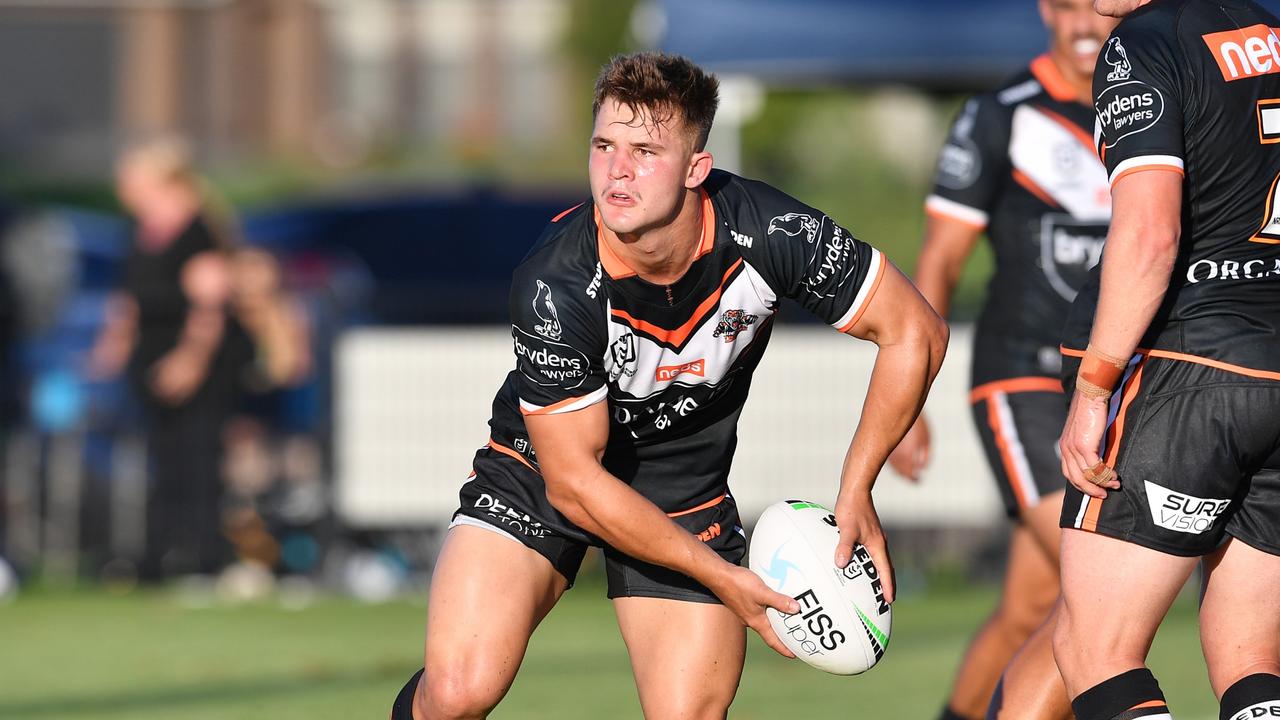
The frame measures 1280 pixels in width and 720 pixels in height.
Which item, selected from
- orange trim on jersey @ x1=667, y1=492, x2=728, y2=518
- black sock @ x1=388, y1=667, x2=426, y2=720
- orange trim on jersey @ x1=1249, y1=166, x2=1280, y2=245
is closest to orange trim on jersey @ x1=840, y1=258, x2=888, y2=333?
orange trim on jersey @ x1=667, y1=492, x2=728, y2=518

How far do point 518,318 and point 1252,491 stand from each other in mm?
1908

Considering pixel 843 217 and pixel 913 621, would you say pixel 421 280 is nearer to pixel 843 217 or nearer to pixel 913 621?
pixel 843 217

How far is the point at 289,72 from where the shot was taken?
2131 inches

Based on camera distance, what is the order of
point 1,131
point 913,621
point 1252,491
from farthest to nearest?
point 1,131, point 913,621, point 1252,491

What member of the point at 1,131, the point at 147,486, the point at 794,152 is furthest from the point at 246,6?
→ the point at 147,486

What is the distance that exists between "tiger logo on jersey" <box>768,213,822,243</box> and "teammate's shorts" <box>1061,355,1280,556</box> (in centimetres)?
92

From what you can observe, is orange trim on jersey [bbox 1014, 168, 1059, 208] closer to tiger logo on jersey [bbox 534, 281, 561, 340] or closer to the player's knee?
tiger logo on jersey [bbox 534, 281, 561, 340]

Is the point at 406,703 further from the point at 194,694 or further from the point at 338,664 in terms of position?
the point at 338,664

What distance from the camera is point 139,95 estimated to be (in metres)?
51.2

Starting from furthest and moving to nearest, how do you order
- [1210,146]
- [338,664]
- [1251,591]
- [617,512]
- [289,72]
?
[289,72] → [338,664] → [617,512] → [1251,591] → [1210,146]

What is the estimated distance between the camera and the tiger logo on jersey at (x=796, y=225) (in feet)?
15.9

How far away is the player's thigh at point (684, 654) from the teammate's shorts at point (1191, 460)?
1.17 metres

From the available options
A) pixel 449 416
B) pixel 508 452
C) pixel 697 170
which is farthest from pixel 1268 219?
pixel 449 416

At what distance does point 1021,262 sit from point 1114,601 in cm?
192
